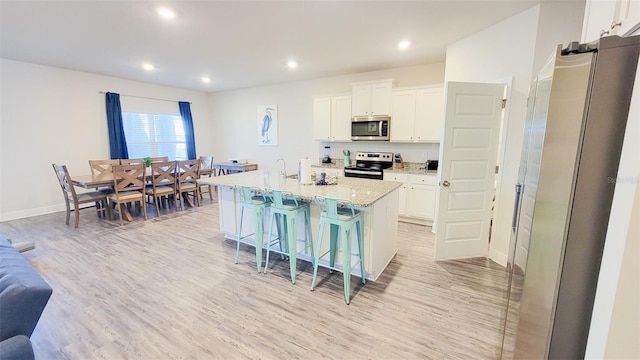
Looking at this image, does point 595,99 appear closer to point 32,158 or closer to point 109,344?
point 109,344

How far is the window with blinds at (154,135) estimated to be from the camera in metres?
5.99

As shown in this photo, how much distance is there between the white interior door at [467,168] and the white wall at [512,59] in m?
0.11

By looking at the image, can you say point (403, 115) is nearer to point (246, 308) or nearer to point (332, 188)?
point (332, 188)

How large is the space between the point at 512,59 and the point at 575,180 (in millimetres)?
2663

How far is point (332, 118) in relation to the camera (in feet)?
16.8

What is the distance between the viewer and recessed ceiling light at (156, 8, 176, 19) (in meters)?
2.58

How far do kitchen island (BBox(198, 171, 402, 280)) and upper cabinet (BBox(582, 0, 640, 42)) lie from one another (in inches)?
63.3

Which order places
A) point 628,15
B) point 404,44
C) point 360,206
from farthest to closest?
point 404,44 < point 360,206 < point 628,15

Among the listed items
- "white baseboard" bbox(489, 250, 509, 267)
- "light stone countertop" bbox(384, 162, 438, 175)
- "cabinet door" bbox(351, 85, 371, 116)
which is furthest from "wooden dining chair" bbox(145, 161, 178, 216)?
"white baseboard" bbox(489, 250, 509, 267)

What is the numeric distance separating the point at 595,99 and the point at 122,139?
7153 millimetres

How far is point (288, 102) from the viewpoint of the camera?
20.0ft

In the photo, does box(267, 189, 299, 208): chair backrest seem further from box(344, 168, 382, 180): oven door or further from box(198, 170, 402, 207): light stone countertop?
box(344, 168, 382, 180): oven door

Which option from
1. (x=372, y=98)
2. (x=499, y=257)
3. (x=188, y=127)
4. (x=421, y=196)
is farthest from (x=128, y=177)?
(x=499, y=257)

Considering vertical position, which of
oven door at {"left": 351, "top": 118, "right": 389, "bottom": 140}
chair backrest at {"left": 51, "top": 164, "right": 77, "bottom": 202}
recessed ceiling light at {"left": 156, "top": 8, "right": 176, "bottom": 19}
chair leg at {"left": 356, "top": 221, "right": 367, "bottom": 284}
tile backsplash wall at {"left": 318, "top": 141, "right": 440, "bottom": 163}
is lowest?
chair leg at {"left": 356, "top": 221, "right": 367, "bottom": 284}
